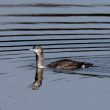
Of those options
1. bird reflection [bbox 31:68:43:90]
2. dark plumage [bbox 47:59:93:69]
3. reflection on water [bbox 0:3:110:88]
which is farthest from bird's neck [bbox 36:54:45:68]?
bird reflection [bbox 31:68:43:90]

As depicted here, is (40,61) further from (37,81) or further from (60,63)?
(37,81)

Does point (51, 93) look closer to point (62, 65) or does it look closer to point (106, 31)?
point (62, 65)

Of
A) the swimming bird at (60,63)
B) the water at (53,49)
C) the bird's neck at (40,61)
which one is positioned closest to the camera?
the water at (53,49)

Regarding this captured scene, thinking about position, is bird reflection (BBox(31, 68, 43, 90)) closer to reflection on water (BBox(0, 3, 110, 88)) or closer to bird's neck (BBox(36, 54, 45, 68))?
reflection on water (BBox(0, 3, 110, 88))

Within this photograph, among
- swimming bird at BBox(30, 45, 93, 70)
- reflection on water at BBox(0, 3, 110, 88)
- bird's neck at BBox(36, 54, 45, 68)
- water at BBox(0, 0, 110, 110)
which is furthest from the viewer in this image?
reflection on water at BBox(0, 3, 110, 88)

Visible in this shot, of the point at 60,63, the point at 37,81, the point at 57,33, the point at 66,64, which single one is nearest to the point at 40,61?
the point at 60,63

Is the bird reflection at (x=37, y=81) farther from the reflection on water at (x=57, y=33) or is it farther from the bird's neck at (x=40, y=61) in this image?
the bird's neck at (x=40, y=61)

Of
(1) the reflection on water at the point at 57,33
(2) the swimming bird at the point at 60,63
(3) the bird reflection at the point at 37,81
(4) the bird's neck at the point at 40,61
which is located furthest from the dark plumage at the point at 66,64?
(3) the bird reflection at the point at 37,81

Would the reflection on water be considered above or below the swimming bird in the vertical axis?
above

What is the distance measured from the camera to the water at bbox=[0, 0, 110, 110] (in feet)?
71.9

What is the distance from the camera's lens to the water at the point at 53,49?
71.9ft

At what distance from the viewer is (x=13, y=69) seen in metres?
25.1

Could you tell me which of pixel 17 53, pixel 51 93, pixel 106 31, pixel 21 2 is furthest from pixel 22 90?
pixel 21 2

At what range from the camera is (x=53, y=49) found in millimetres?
28062
